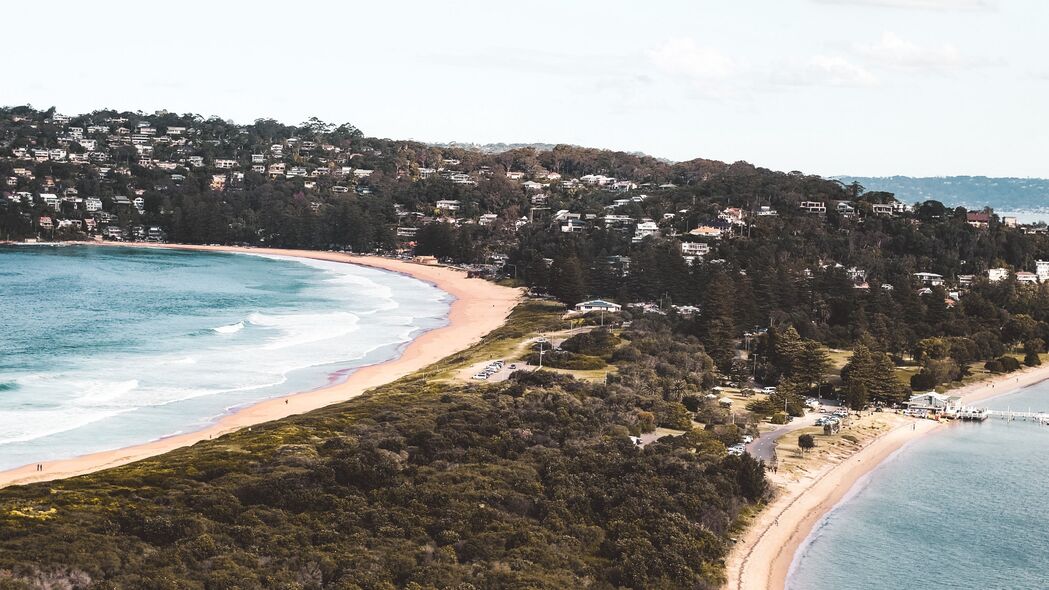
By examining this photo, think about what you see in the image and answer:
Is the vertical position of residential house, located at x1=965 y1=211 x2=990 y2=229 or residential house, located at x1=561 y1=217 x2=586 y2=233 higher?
residential house, located at x1=965 y1=211 x2=990 y2=229

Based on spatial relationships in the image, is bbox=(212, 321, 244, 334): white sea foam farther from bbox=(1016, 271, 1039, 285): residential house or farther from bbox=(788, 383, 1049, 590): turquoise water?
bbox=(1016, 271, 1039, 285): residential house

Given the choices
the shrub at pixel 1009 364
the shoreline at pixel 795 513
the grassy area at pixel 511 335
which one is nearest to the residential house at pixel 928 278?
the shrub at pixel 1009 364

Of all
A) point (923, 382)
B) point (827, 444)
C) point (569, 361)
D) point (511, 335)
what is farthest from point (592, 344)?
point (923, 382)

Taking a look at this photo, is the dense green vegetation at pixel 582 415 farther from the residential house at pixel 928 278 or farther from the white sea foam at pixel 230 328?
the white sea foam at pixel 230 328

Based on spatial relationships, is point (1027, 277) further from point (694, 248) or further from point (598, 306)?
point (598, 306)

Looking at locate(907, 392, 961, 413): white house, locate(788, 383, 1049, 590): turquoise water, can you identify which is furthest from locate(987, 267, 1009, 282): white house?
locate(788, 383, 1049, 590): turquoise water

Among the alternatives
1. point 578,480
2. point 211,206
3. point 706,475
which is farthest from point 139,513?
point 211,206

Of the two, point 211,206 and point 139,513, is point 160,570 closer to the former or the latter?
point 139,513
